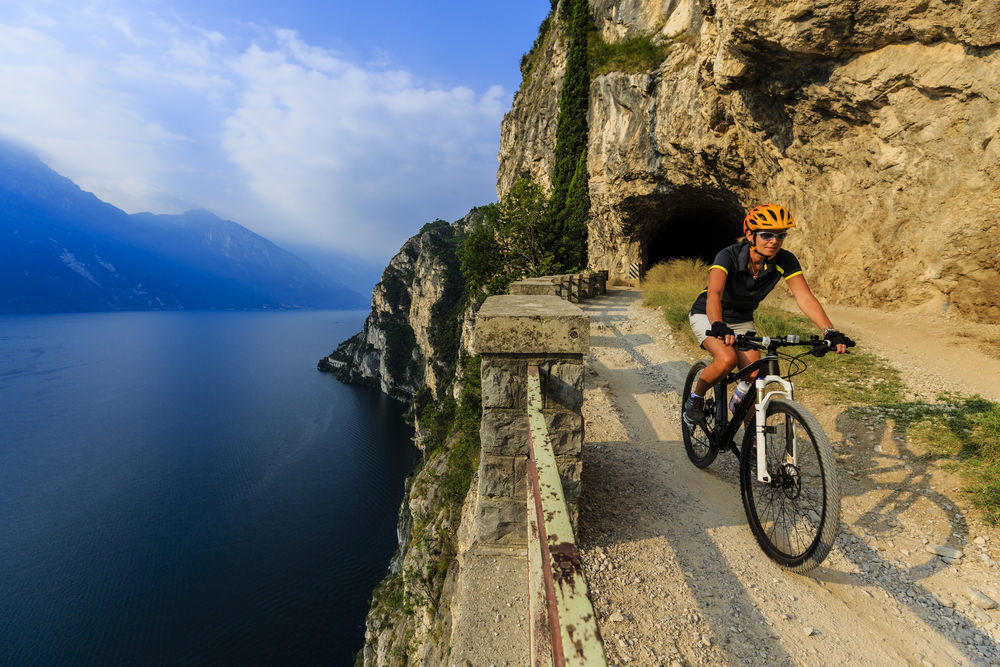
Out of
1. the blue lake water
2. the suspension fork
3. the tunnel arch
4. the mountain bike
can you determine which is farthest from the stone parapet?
the blue lake water

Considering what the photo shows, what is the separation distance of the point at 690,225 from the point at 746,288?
85.7ft

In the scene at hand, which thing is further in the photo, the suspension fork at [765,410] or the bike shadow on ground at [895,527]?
the suspension fork at [765,410]

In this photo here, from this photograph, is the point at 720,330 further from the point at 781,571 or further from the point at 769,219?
the point at 781,571

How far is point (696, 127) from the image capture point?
16.7 m

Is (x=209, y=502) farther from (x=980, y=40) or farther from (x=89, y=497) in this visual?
(x=980, y=40)

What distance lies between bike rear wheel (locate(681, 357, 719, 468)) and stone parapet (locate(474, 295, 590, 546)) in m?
1.90

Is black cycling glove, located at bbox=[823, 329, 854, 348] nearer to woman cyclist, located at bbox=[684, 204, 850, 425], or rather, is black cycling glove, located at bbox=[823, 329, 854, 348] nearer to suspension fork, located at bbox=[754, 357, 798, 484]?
woman cyclist, located at bbox=[684, 204, 850, 425]

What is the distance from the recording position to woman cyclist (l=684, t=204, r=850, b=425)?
3.33m

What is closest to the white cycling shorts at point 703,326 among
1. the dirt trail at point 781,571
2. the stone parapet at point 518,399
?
the dirt trail at point 781,571

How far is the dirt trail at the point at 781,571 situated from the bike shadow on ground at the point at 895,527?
0.03ft

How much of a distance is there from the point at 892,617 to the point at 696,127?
18.2 meters

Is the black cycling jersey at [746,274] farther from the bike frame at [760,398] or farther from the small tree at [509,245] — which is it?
the small tree at [509,245]

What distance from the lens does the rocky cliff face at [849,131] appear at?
845cm

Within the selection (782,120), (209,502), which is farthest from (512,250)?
(209,502)
